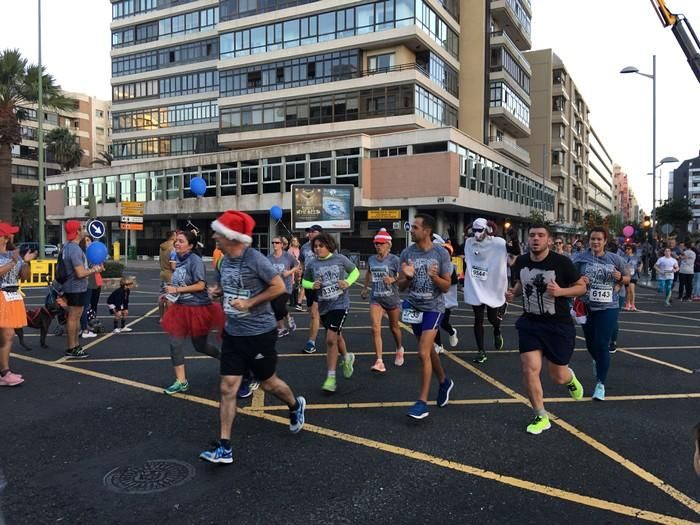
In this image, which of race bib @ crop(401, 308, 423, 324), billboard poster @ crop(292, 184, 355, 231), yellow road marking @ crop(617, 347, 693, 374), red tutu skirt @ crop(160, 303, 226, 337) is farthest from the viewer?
billboard poster @ crop(292, 184, 355, 231)

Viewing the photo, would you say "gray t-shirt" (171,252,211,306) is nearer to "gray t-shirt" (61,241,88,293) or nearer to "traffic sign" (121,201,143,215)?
"gray t-shirt" (61,241,88,293)

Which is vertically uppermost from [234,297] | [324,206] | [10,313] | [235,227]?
[324,206]

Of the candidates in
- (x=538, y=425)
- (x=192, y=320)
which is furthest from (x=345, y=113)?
(x=538, y=425)

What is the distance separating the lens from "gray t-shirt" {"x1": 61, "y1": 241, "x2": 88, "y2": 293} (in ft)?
24.5

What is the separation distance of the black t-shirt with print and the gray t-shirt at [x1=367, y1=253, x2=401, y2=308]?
2.26 m

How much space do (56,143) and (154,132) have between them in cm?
1182

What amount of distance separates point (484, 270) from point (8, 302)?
5.83 meters

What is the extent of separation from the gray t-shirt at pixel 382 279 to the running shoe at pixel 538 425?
8.60 feet

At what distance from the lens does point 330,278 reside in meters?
6.17

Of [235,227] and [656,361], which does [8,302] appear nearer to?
Result: [235,227]

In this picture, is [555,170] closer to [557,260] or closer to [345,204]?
[345,204]

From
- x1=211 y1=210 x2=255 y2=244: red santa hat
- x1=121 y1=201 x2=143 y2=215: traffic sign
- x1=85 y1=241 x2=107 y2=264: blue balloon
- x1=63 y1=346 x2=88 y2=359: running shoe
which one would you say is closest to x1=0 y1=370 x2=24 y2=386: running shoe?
x1=63 y1=346 x2=88 y2=359: running shoe

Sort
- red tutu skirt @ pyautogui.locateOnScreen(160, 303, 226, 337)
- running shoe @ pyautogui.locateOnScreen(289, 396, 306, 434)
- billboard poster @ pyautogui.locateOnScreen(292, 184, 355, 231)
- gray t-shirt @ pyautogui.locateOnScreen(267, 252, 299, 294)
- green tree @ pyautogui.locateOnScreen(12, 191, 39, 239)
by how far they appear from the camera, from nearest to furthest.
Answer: running shoe @ pyautogui.locateOnScreen(289, 396, 306, 434)
red tutu skirt @ pyautogui.locateOnScreen(160, 303, 226, 337)
gray t-shirt @ pyautogui.locateOnScreen(267, 252, 299, 294)
billboard poster @ pyautogui.locateOnScreen(292, 184, 355, 231)
green tree @ pyautogui.locateOnScreen(12, 191, 39, 239)

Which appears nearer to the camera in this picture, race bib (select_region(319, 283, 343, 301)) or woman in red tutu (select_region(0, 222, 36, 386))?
woman in red tutu (select_region(0, 222, 36, 386))
